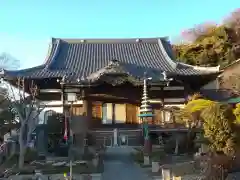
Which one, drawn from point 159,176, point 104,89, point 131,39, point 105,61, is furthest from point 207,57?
point 159,176

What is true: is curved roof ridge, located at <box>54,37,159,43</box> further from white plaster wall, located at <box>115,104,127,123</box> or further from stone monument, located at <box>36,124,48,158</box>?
stone monument, located at <box>36,124,48,158</box>

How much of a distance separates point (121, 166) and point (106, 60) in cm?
1163

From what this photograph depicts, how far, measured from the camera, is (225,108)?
991cm

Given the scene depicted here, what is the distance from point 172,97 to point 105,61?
19.9ft

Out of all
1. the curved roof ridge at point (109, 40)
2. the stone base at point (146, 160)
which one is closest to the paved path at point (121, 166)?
the stone base at point (146, 160)

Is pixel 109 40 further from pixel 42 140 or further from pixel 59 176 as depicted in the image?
pixel 59 176

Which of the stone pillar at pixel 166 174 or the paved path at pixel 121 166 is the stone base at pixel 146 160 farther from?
the stone pillar at pixel 166 174

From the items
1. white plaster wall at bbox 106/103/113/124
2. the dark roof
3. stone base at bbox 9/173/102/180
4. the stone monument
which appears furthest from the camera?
white plaster wall at bbox 106/103/113/124

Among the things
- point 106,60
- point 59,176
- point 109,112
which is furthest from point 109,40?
point 59,176

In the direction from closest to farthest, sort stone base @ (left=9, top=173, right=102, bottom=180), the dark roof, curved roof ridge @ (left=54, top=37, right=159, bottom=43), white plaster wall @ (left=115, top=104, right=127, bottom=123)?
stone base @ (left=9, top=173, right=102, bottom=180), the dark roof, white plaster wall @ (left=115, top=104, right=127, bottom=123), curved roof ridge @ (left=54, top=37, right=159, bottom=43)

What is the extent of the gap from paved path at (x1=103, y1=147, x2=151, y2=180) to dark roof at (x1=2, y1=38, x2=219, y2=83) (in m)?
4.86

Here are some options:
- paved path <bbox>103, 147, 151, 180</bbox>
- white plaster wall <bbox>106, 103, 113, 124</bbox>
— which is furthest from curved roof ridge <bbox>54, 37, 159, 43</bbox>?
paved path <bbox>103, 147, 151, 180</bbox>

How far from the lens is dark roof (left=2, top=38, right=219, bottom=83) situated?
20.1m

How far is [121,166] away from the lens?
14.0m
